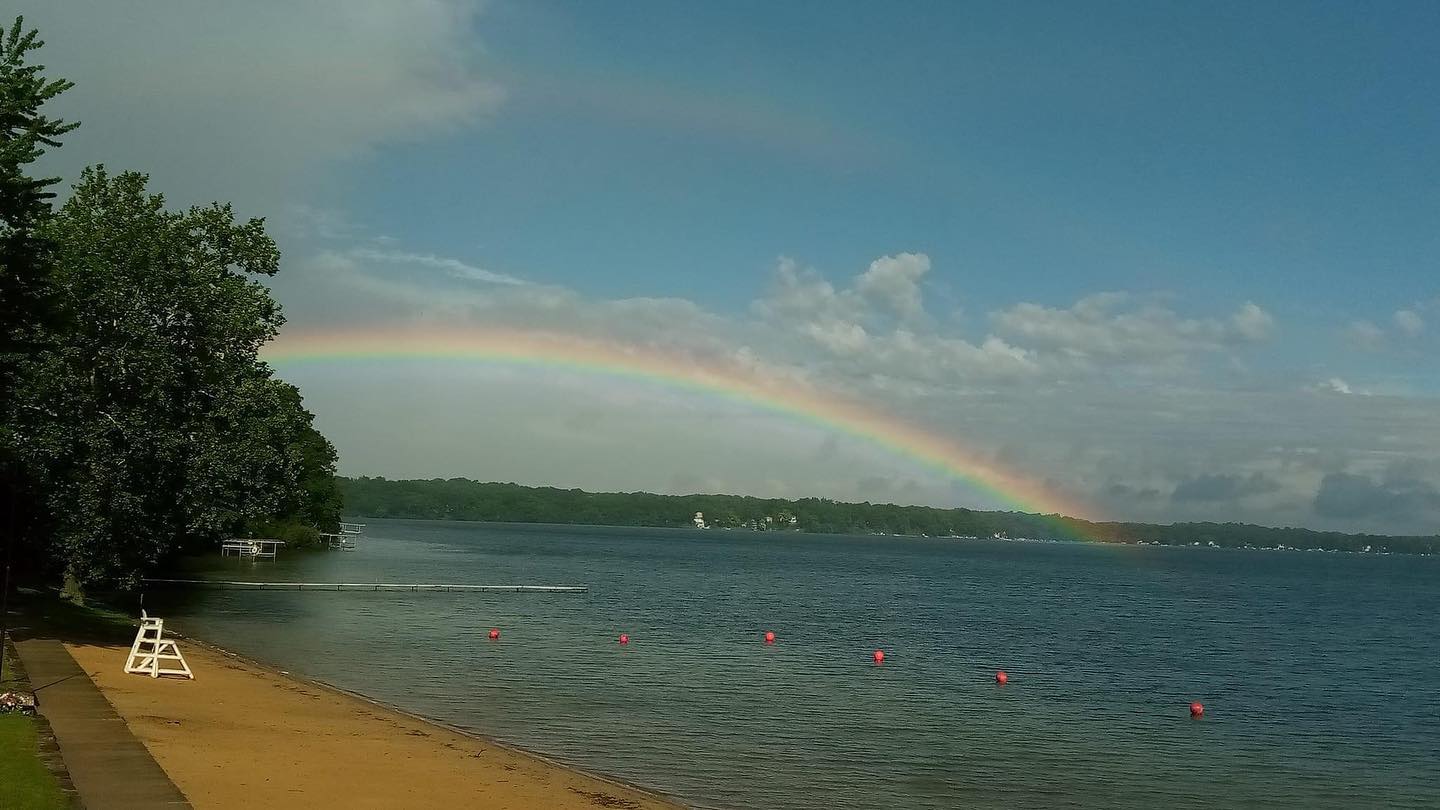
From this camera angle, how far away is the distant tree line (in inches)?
1084

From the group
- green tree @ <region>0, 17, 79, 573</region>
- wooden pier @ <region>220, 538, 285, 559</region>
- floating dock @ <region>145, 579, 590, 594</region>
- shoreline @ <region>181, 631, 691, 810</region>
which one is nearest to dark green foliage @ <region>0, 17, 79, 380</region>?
green tree @ <region>0, 17, 79, 573</region>

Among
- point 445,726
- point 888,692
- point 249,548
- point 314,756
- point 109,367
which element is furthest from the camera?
point 249,548

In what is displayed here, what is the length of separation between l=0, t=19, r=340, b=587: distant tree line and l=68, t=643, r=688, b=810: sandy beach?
542 cm

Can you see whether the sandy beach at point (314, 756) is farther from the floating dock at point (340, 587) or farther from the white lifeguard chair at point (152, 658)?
the floating dock at point (340, 587)

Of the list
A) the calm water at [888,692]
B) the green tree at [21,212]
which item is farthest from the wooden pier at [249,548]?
the green tree at [21,212]

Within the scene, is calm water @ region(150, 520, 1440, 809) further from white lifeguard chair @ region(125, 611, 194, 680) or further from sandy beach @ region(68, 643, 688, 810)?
white lifeguard chair @ region(125, 611, 194, 680)

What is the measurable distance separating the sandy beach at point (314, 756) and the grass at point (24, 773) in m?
2.08

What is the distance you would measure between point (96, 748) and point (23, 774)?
113 inches

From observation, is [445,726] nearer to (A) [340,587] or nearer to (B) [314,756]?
(B) [314,756]

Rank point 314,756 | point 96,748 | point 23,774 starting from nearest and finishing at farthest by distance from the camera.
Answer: point 23,774
point 96,748
point 314,756

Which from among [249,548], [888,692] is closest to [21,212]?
[888,692]

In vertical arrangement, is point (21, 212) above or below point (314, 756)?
above

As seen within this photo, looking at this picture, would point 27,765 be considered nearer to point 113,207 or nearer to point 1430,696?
point 113,207

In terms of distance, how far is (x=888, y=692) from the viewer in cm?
Answer: 3878
